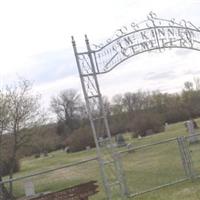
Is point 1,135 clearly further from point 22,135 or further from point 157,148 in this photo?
point 157,148

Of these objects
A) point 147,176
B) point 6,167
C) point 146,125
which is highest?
point 146,125

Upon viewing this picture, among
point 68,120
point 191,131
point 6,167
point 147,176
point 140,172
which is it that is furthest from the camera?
point 68,120

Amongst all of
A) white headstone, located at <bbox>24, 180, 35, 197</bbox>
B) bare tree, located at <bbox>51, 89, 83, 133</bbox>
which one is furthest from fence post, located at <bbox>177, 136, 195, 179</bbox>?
bare tree, located at <bbox>51, 89, 83, 133</bbox>

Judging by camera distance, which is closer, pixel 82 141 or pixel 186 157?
pixel 186 157

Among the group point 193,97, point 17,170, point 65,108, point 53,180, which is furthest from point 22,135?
point 65,108

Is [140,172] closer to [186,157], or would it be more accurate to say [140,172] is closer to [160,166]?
[160,166]

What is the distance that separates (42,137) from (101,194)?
9487mm

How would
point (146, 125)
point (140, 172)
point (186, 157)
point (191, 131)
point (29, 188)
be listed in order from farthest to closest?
1. point (146, 125)
2. point (191, 131)
3. point (140, 172)
4. point (29, 188)
5. point (186, 157)

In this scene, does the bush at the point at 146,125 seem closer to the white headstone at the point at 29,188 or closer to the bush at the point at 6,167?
the bush at the point at 6,167

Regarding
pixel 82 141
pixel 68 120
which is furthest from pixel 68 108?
pixel 82 141

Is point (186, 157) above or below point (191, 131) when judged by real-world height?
below

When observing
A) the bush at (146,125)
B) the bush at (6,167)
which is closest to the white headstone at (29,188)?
the bush at (6,167)

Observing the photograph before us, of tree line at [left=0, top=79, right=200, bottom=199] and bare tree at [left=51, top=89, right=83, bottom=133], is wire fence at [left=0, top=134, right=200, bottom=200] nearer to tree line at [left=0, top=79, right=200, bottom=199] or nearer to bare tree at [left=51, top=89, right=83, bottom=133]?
tree line at [left=0, top=79, right=200, bottom=199]

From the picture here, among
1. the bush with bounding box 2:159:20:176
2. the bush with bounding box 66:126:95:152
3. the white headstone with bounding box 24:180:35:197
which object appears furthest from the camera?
the bush with bounding box 66:126:95:152
